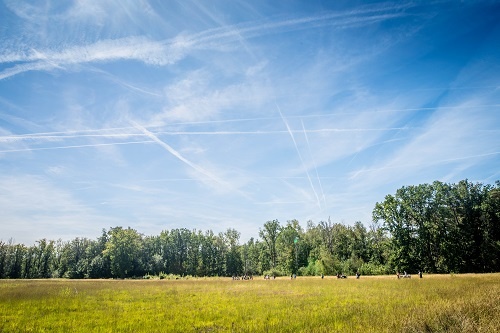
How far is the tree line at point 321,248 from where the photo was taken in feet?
206

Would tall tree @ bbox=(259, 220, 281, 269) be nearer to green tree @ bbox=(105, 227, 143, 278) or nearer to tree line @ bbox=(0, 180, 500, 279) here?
tree line @ bbox=(0, 180, 500, 279)

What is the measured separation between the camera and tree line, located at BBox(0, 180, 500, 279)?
62.8m

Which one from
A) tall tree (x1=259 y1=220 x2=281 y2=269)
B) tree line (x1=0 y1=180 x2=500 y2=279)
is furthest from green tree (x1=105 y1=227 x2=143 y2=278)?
tall tree (x1=259 y1=220 x2=281 y2=269)

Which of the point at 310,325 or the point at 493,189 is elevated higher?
the point at 493,189

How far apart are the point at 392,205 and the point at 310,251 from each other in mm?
39750

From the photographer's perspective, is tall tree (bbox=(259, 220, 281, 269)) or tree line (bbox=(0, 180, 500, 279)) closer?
tree line (bbox=(0, 180, 500, 279))

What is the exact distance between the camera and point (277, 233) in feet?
368

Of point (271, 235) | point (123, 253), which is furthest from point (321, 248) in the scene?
point (123, 253)

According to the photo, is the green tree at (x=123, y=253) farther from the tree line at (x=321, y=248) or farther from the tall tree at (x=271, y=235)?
the tall tree at (x=271, y=235)

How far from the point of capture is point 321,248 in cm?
8625

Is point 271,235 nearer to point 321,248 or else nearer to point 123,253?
point 321,248

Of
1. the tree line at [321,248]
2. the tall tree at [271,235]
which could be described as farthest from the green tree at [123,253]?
the tall tree at [271,235]

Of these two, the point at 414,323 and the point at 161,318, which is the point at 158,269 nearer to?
the point at 161,318

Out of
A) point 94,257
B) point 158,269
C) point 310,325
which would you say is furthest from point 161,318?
point 94,257
